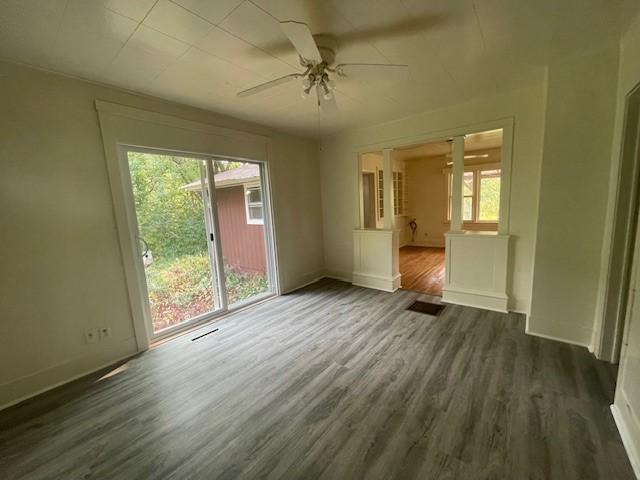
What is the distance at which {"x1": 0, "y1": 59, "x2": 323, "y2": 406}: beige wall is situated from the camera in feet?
6.45

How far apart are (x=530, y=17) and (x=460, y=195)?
2025 mm

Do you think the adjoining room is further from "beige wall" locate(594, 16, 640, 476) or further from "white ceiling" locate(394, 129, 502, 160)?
"white ceiling" locate(394, 129, 502, 160)

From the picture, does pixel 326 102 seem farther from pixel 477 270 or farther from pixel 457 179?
pixel 477 270

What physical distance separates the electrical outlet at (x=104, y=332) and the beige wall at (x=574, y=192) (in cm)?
421

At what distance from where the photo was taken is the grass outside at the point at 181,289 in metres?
2.90

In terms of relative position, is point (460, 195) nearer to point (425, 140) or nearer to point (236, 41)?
point (425, 140)

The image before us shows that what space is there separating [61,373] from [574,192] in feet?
15.7

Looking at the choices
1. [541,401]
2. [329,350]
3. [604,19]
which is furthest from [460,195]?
[329,350]

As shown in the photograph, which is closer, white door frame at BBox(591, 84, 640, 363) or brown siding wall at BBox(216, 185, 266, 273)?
white door frame at BBox(591, 84, 640, 363)

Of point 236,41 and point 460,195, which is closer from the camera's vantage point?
point 236,41

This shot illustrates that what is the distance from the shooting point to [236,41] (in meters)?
1.81

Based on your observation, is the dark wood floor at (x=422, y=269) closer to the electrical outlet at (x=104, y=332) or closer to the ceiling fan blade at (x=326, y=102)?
the ceiling fan blade at (x=326, y=102)

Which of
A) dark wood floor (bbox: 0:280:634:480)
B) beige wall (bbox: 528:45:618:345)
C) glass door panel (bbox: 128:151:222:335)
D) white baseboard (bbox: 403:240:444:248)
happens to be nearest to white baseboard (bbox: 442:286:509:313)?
dark wood floor (bbox: 0:280:634:480)

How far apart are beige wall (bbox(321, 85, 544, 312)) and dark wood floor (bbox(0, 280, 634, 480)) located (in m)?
0.91
